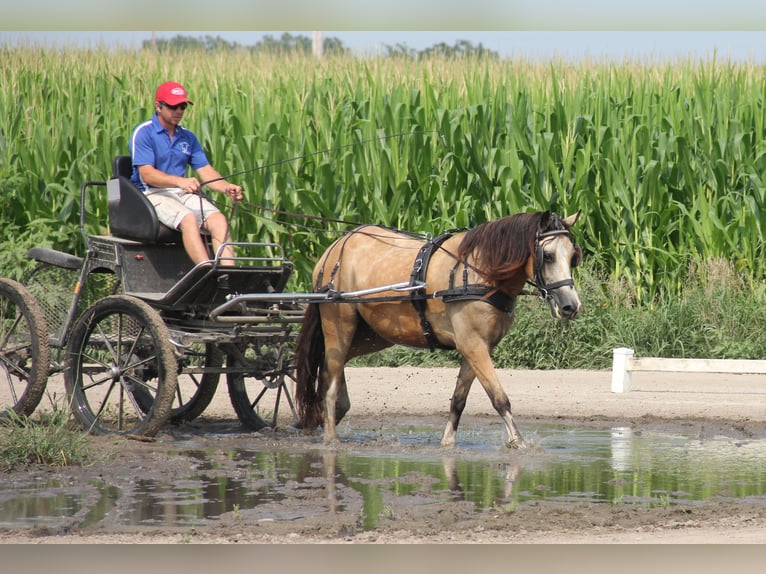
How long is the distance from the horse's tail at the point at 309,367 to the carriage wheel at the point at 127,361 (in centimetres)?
101

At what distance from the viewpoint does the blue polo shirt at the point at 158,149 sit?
8250 mm

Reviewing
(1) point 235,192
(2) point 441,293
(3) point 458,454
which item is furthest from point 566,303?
(1) point 235,192

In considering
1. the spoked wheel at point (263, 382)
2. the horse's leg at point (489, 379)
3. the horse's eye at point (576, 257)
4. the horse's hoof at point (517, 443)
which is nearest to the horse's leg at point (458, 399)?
the horse's leg at point (489, 379)

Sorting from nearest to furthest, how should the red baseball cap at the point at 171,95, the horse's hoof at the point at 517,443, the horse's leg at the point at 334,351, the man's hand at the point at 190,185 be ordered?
the horse's hoof at the point at 517,443
the man's hand at the point at 190,185
the red baseball cap at the point at 171,95
the horse's leg at the point at 334,351

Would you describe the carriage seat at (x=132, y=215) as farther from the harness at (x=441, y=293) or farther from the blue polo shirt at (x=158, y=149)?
the harness at (x=441, y=293)

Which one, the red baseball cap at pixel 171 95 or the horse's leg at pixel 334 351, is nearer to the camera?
the red baseball cap at pixel 171 95

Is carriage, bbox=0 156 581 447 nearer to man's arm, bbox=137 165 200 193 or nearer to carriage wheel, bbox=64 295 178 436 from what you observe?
carriage wheel, bbox=64 295 178 436

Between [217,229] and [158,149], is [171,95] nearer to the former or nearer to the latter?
[158,149]

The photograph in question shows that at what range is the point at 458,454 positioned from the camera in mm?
7922

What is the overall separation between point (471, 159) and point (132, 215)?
231 inches

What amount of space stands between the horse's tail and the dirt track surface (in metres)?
0.19

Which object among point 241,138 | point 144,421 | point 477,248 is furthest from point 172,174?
point 241,138

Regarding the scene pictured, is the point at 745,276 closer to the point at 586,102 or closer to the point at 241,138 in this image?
the point at 586,102

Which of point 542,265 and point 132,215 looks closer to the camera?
point 542,265
